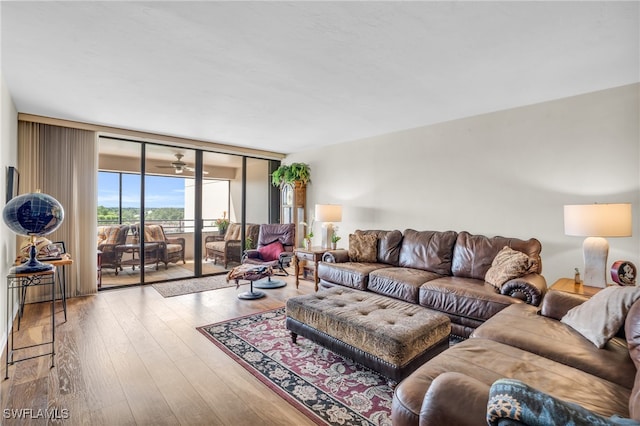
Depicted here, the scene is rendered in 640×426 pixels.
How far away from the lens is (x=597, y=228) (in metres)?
2.53

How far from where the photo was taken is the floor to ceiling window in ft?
15.9

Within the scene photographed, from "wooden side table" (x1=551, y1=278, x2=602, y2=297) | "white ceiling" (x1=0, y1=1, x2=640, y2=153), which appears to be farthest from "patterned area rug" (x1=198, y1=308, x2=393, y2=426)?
"white ceiling" (x1=0, y1=1, x2=640, y2=153)

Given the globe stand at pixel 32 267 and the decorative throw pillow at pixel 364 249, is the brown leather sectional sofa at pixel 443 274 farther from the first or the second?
the globe stand at pixel 32 267

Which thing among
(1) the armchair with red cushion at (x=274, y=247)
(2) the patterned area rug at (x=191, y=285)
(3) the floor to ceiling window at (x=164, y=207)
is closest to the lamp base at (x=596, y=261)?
(1) the armchair with red cushion at (x=274, y=247)

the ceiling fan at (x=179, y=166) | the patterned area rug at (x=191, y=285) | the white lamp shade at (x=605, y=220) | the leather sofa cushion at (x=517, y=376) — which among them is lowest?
the patterned area rug at (x=191, y=285)

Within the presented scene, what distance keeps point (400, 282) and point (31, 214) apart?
11.1 ft

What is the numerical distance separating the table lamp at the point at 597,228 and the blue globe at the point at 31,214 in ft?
14.5

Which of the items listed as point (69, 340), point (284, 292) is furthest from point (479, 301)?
point (69, 340)

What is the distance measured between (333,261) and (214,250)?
104 inches

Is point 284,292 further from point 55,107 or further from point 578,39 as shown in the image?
point 578,39

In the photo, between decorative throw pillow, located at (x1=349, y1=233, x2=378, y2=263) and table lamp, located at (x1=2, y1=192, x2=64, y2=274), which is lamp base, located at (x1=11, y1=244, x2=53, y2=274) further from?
decorative throw pillow, located at (x1=349, y1=233, x2=378, y2=263)

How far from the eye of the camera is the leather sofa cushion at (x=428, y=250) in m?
3.72

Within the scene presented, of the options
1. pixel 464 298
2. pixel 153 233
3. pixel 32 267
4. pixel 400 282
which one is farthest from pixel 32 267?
pixel 464 298

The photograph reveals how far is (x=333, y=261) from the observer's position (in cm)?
430
